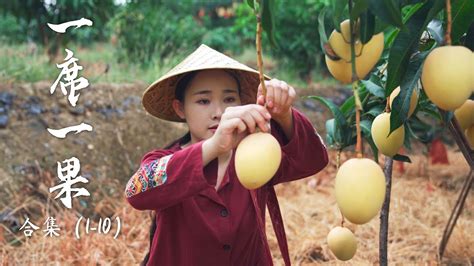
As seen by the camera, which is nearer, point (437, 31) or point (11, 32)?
point (437, 31)

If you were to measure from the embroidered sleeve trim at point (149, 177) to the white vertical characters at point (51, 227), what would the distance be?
4.93 ft

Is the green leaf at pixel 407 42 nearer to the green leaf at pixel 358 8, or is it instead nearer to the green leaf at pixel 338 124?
the green leaf at pixel 358 8

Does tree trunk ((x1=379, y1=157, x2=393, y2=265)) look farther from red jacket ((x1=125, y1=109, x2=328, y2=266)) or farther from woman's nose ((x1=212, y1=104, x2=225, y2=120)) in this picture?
woman's nose ((x1=212, y1=104, x2=225, y2=120))

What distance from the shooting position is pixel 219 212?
57.1 inches

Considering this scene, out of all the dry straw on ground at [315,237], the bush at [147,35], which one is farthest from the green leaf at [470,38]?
the bush at [147,35]

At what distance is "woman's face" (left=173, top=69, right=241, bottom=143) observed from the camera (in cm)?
140

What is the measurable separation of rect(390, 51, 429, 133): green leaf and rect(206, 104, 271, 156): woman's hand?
0.51 feet

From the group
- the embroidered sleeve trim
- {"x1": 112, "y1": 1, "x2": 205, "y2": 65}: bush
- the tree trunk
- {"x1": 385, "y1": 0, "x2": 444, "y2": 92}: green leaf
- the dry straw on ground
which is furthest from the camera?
{"x1": 112, "y1": 1, "x2": 205, "y2": 65}: bush

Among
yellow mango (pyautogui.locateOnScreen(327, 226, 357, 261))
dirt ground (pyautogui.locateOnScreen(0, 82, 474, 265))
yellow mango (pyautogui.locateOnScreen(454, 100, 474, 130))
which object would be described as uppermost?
yellow mango (pyautogui.locateOnScreen(454, 100, 474, 130))

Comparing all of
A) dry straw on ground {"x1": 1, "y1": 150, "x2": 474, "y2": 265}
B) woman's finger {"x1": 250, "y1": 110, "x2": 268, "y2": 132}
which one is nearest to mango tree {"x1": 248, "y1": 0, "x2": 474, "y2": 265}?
woman's finger {"x1": 250, "y1": 110, "x2": 268, "y2": 132}

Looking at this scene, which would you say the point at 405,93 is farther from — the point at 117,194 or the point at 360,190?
the point at 117,194

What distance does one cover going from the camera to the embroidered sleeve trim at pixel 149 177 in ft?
4.00

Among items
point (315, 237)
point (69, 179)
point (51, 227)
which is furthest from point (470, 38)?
point (69, 179)

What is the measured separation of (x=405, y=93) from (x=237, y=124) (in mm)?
234
